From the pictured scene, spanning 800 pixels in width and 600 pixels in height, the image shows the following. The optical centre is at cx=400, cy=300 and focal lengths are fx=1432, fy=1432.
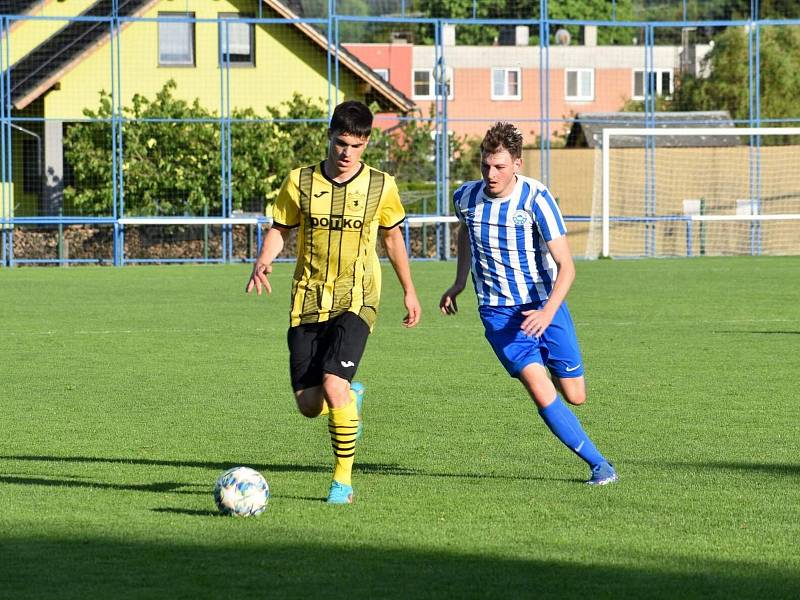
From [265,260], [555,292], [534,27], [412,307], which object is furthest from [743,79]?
[265,260]

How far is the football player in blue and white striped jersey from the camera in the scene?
650 centimetres

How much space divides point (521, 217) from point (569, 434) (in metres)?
1.02

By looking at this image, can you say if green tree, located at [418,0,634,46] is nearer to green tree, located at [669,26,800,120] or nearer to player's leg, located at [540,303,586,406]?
green tree, located at [669,26,800,120]

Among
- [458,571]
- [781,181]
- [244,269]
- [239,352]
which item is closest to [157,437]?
[458,571]

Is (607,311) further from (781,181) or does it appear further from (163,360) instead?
(781,181)

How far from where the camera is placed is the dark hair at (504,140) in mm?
6391

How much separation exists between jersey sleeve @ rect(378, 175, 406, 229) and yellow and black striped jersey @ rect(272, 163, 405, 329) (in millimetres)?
15

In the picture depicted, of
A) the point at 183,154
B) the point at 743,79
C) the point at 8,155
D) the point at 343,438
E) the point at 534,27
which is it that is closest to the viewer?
the point at 343,438

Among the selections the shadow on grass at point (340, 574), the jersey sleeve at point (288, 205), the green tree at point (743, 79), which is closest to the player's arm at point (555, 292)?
the jersey sleeve at point (288, 205)

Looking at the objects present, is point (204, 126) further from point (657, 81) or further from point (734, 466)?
point (657, 81)

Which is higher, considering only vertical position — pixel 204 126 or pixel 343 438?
pixel 204 126

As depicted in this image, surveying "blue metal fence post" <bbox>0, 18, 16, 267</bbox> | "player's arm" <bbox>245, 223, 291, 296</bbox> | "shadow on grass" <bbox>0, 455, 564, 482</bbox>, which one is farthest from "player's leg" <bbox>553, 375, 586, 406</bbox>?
"blue metal fence post" <bbox>0, 18, 16, 267</bbox>

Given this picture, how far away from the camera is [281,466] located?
282 inches

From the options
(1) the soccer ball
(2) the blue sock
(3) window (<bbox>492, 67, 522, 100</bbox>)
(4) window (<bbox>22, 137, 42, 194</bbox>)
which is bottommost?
(1) the soccer ball
